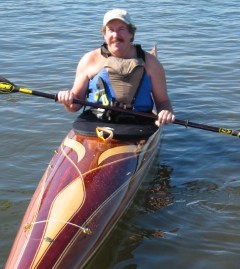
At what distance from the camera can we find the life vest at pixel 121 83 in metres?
5.08

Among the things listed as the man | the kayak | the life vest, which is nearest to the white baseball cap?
the man

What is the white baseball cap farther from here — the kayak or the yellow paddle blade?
the yellow paddle blade

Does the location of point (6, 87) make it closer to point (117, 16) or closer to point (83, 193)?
point (117, 16)

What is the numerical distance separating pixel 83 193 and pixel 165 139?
2621 mm

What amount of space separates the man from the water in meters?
0.89

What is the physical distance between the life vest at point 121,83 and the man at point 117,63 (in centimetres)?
2

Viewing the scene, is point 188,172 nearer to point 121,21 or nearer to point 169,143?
point 169,143

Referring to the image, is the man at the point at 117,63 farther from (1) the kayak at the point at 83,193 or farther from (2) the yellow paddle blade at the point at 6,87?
(2) the yellow paddle blade at the point at 6,87

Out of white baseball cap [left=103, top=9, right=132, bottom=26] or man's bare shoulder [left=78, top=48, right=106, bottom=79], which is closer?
white baseball cap [left=103, top=9, right=132, bottom=26]

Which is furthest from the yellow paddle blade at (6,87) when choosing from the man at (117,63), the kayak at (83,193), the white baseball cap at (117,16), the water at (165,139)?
the white baseball cap at (117,16)

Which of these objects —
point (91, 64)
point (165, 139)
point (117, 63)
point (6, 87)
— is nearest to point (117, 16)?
point (117, 63)

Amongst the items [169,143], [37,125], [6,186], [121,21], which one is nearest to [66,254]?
[6,186]

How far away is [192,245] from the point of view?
4449 millimetres

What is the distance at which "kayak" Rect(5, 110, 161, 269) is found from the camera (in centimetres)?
369
